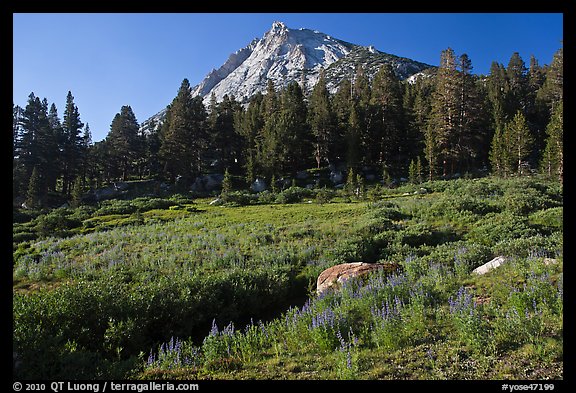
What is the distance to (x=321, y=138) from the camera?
6012 centimetres

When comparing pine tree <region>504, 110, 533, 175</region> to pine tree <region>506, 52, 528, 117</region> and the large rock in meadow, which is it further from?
the large rock in meadow

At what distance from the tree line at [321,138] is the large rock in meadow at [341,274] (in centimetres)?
3947

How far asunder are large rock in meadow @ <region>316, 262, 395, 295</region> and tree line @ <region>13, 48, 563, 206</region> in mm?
39471

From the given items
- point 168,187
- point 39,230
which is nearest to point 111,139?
point 168,187

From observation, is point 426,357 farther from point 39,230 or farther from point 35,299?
point 39,230

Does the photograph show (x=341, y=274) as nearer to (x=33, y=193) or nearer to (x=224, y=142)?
(x=33, y=193)

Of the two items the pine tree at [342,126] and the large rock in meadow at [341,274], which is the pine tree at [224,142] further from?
the large rock in meadow at [341,274]

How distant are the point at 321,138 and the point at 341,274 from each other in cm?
5266

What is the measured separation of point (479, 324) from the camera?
4777mm

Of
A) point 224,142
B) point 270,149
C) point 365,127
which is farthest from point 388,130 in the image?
point 224,142

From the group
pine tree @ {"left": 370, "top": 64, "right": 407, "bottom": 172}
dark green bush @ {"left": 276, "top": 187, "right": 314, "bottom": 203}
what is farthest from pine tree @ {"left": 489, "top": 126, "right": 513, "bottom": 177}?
dark green bush @ {"left": 276, "top": 187, "right": 314, "bottom": 203}

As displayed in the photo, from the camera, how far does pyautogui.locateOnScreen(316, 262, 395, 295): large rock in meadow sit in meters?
9.20
